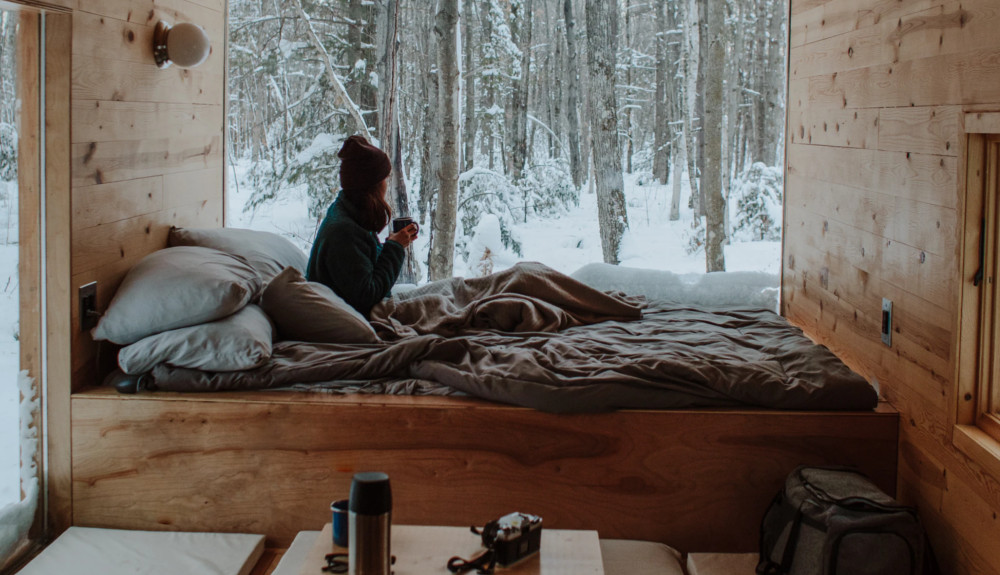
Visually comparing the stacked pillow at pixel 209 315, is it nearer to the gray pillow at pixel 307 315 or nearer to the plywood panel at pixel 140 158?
the gray pillow at pixel 307 315

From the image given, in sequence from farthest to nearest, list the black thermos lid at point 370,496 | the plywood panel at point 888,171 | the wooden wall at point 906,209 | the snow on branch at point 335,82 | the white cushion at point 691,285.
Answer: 1. the snow on branch at point 335,82
2. the white cushion at point 691,285
3. the plywood panel at point 888,171
4. the wooden wall at point 906,209
5. the black thermos lid at point 370,496

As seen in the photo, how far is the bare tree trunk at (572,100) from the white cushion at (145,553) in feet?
17.5

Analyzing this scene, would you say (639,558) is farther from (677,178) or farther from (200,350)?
(677,178)

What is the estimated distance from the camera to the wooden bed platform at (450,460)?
2.70m

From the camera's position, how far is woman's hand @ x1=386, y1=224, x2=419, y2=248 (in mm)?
3514

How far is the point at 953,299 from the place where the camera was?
2293 mm

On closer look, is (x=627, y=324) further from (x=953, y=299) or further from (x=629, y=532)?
(x=953, y=299)

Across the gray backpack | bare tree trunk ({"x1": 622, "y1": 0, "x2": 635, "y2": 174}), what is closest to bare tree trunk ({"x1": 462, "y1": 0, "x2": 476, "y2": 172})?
bare tree trunk ({"x1": 622, "y1": 0, "x2": 635, "y2": 174})

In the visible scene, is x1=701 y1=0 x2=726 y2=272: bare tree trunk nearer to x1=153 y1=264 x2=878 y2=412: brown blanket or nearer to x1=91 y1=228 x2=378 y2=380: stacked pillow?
x1=153 y1=264 x2=878 y2=412: brown blanket

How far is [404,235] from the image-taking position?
11.6 feet

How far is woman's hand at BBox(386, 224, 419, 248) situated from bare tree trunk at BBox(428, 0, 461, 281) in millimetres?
1937

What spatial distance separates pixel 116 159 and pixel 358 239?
859 mm

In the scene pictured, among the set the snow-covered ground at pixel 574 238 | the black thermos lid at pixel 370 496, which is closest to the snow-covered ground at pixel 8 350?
the black thermos lid at pixel 370 496

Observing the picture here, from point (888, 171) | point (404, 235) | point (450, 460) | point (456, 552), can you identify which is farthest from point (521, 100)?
point (456, 552)
